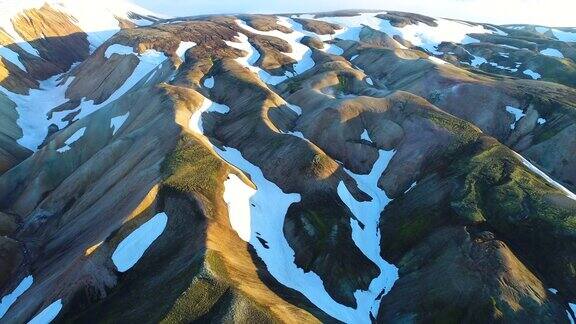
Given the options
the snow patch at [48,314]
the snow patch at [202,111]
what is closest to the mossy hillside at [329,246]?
the snow patch at [48,314]

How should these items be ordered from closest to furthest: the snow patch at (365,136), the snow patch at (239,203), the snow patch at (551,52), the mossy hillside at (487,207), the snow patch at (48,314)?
the snow patch at (48,314)
the mossy hillside at (487,207)
the snow patch at (239,203)
the snow patch at (365,136)
the snow patch at (551,52)

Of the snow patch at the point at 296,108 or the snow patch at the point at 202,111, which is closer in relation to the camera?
the snow patch at the point at 202,111

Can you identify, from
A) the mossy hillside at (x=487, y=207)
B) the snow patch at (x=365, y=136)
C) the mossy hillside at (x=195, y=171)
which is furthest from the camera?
the snow patch at (x=365, y=136)

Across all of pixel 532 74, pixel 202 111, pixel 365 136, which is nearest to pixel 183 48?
pixel 202 111

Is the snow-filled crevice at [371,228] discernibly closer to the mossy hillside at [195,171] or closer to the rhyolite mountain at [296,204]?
the rhyolite mountain at [296,204]

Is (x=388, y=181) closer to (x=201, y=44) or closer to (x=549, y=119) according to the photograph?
(x=549, y=119)

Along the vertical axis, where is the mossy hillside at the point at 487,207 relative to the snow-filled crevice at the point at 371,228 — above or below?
above
